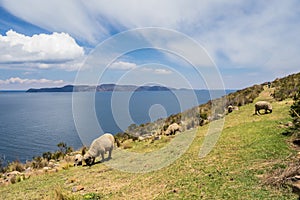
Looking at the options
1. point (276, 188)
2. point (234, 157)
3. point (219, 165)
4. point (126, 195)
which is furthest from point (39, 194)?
point (276, 188)

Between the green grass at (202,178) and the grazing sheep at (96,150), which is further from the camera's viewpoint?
the grazing sheep at (96,150)

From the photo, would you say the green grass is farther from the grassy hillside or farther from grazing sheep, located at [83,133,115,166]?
grazing sheep, located at [83,133,115,166]

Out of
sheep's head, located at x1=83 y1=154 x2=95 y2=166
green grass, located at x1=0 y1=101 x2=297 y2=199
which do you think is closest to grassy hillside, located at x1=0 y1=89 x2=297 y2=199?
green grass, located at x1=0 y1=101 x2=297 y2=199

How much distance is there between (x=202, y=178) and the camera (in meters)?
9.40

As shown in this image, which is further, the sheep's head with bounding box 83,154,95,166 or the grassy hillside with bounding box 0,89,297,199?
the sheep's head with bounding box 83,154,95,166

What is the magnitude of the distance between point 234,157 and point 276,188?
12.9ft

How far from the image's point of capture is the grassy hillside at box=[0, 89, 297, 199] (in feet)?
26.4

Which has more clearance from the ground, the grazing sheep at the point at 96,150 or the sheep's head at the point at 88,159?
the grazing sheep at the point at 96,150

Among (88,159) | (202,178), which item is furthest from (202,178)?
(88,159)

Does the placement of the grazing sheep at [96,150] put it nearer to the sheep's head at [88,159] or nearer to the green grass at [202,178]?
the sheep's head at [88,159]

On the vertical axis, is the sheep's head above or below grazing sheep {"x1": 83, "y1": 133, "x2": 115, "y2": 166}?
below

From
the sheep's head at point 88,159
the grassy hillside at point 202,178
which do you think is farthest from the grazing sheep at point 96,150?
the grassy hillside at point 202,178

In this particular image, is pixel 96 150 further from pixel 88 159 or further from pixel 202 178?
pixel 202 178

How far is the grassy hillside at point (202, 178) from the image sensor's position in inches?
316
